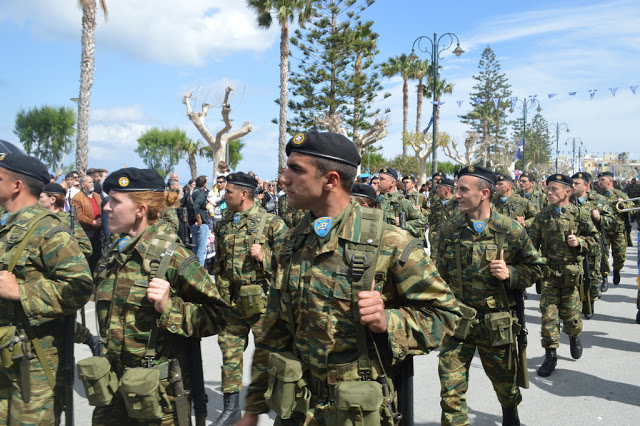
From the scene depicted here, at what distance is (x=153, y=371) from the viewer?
2.68 metres

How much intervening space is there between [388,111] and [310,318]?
35.5 m

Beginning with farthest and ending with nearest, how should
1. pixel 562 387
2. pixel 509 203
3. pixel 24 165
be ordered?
pixel 509 203, pixel 562 387, pixel 24 165

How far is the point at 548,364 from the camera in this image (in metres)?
5.75

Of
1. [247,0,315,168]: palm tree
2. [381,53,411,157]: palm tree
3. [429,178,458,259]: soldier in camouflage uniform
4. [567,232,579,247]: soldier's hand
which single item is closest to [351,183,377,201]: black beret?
[567,232,579,247]: soldier's hand

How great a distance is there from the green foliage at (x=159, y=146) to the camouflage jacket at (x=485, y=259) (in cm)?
7323

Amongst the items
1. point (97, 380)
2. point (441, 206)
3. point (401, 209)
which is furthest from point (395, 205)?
point (97, 380)

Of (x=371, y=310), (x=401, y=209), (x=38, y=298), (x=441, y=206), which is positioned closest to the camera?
(x=371, y=310)

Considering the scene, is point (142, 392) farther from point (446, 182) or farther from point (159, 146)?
point (159, 146)

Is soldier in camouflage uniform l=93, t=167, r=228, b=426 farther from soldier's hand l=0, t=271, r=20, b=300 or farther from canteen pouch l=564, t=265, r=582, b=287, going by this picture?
canteen pouch l=564, t=265, r=582, b=287

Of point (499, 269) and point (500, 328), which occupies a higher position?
point (499, 269)

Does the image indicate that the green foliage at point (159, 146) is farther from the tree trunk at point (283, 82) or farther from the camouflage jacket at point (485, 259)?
the camouflage jacket at point (485, 259)

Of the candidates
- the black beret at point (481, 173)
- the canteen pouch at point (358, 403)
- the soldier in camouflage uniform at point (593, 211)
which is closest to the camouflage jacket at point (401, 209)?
the soldier in camouflage uniform at point (593, 211)

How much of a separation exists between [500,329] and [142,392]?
8.51 feet

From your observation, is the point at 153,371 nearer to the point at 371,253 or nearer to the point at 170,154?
the point at 371,253
